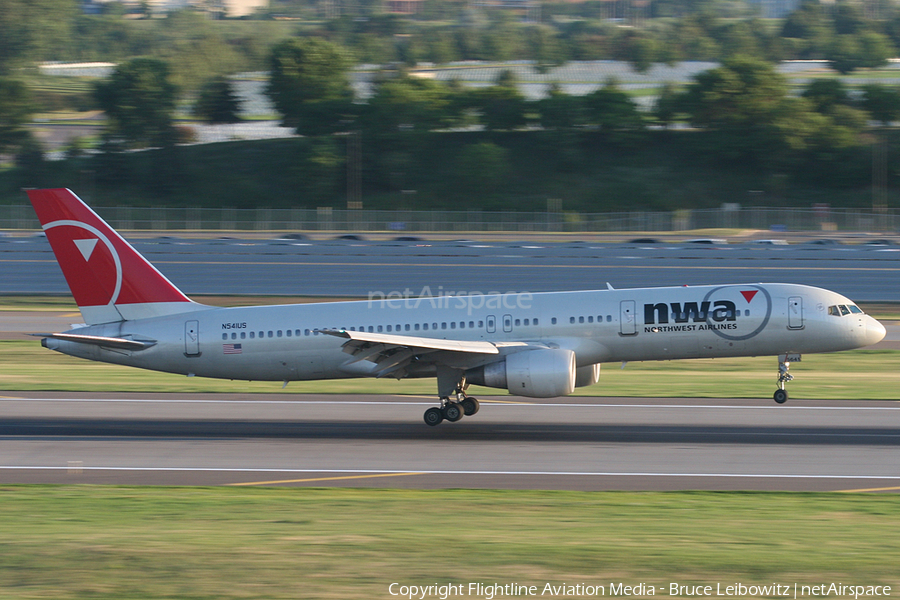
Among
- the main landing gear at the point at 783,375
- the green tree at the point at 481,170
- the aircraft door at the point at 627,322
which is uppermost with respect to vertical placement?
the green tree at the point at 481,170

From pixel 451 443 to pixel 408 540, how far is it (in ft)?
35.6

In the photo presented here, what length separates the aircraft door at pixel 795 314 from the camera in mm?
30750

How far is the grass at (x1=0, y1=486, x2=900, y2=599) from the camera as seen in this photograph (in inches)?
584

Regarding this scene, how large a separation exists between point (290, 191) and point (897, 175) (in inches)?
2992

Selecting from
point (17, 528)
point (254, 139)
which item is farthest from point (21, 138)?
point (17, 528)

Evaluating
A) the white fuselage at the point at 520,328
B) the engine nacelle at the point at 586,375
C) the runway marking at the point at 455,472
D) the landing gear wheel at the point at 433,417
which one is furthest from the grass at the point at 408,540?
the engine nacelle at the point at 586,375

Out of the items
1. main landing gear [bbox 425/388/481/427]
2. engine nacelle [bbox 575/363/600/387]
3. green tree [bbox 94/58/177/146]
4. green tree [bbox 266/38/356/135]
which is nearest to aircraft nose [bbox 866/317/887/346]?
engine nacelle [bbox 575/363/600/387]

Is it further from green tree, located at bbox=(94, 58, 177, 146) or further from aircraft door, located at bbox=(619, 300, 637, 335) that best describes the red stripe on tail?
green tree, located at bbox=(94, 58, 177, 146)

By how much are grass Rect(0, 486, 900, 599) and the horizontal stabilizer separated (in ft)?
29.6

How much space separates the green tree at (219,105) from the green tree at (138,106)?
344 inches

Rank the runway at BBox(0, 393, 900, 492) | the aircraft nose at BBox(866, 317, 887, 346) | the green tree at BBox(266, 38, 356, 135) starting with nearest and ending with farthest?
the runway at BBox(0, 393, 900, 492), the aircraft nose at BBox(866, 317, 887, 346), the green tree at BBox(266, 38, 356, 135)

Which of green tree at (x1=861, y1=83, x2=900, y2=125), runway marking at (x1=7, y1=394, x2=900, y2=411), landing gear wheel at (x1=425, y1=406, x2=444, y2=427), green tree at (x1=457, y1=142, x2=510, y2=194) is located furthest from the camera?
green tree at (x1=861, y1=83, x2=900, y2=125)

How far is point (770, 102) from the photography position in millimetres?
123125
